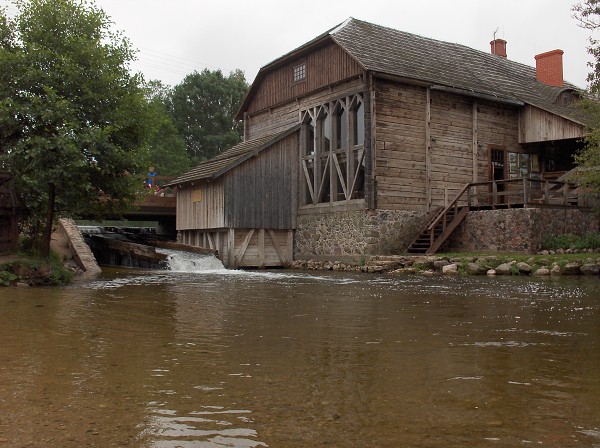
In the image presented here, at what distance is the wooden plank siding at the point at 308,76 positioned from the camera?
823 inches

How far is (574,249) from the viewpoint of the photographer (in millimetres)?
17172

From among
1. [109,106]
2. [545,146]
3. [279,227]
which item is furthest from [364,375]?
[545,146]

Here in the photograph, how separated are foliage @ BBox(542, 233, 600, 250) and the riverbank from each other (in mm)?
247

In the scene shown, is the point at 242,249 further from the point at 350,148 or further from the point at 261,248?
the point at 350,148

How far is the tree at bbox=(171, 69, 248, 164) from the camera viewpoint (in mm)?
52000

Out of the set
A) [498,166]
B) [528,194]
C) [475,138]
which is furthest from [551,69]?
[528,194]

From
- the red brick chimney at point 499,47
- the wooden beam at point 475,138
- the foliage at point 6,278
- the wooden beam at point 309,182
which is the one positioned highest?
the red brick chimney at point 499,47

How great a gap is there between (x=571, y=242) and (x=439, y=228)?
4733 millimetres

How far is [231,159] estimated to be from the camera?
22609 mm

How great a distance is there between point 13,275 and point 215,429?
35.1 ft

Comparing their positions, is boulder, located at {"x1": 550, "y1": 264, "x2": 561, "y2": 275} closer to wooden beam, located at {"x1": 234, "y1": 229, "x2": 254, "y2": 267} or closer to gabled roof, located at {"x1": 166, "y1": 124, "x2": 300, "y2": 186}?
wooden beam, located at {"x1": 234, "y1": 229, "x2": 254, "y2": 267}

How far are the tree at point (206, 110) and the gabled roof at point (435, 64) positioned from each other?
26.0 metres

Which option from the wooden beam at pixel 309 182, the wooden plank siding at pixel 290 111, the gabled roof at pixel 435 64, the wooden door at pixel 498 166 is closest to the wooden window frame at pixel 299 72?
the gabled roof at pixel 435 64

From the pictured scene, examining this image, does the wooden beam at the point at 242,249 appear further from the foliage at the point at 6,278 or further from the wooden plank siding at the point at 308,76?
the foliage at the point at 6,278
